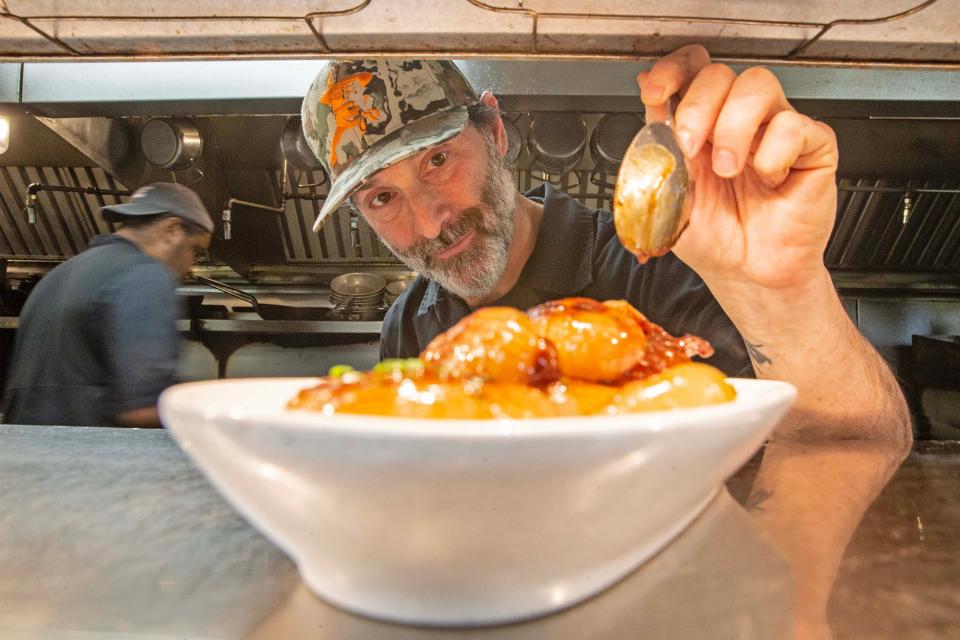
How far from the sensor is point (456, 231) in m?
1.86

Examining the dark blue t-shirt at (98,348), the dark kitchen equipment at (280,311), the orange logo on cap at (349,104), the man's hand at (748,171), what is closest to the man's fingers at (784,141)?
the man's hand at (748,171)

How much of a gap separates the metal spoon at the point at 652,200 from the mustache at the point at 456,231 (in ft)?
3.56

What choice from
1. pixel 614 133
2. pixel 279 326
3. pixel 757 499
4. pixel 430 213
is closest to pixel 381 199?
pixel 430 213

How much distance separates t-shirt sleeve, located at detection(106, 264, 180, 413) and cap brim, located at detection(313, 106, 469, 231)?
3.16ft

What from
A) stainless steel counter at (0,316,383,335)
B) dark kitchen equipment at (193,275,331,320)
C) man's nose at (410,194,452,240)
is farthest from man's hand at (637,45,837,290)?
dark kitchen equipment at (193,275,331,320)

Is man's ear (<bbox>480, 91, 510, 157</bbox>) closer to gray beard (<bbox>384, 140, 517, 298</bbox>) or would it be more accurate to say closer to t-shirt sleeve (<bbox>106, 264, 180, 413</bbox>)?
gray beard (<bbox>384, 140, 517, 298</bbox>)

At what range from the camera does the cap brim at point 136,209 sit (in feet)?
8.61

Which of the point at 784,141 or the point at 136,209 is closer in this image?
the point at 784,141

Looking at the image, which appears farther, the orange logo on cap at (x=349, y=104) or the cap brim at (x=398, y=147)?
the orange logo on cap at (x=349, y=104)

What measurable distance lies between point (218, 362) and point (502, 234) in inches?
110

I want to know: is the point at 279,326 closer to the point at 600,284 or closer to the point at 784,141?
the point at 600,284

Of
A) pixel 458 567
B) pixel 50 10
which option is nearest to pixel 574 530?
pixel 458 567

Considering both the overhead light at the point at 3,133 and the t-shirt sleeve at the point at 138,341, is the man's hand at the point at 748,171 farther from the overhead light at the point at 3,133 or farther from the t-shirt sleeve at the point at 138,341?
the overhead light at the point at 3,133

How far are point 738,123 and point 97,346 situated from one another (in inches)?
92.7
